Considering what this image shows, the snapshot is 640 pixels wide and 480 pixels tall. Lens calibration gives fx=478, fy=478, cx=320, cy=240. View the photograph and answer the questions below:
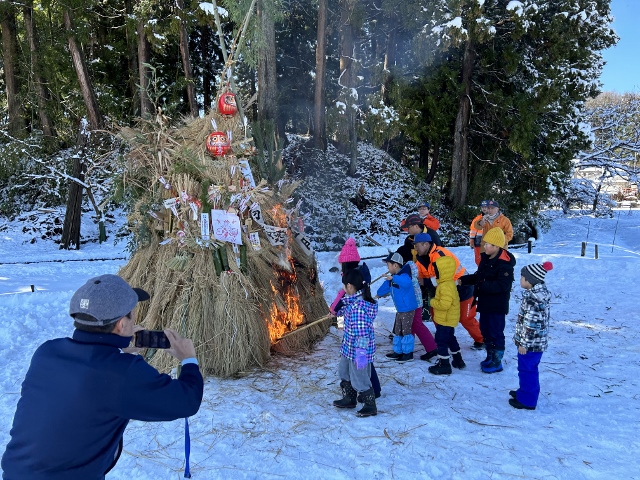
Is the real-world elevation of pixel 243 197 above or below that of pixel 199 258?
above

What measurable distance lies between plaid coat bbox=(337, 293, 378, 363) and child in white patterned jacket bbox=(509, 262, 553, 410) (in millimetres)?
1357

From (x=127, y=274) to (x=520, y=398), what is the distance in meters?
4.30

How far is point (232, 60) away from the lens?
5.35 metres

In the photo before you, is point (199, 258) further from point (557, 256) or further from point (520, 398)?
point (557, 256)

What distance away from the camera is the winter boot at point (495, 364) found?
5.22 m

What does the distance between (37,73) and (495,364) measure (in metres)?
18.9

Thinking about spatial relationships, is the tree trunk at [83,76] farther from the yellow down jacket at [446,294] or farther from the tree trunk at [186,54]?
the yellow down jacket at [446,294]

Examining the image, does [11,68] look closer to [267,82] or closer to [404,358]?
[267,82]

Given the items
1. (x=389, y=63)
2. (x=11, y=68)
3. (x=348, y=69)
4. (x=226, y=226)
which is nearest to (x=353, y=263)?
(x=226, y=226)

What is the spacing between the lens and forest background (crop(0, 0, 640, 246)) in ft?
47.3

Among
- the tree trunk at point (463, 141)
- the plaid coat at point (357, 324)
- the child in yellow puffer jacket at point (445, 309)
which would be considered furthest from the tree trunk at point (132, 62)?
the plaid coat at point (357, 324)

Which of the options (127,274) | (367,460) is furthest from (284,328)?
(367,460)

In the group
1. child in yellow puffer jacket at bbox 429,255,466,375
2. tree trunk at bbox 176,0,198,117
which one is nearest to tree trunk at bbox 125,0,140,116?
tree trunk at bbox 176,0,198,117

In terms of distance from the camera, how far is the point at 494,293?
5086 mm
